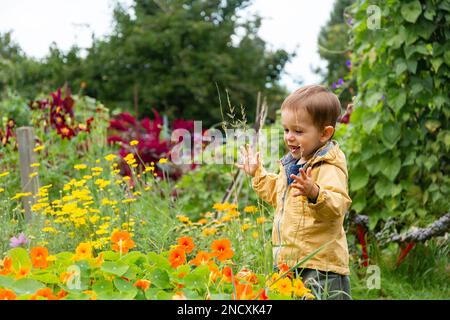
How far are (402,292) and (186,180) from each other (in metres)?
2.13

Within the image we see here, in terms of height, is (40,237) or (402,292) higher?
(40,237)

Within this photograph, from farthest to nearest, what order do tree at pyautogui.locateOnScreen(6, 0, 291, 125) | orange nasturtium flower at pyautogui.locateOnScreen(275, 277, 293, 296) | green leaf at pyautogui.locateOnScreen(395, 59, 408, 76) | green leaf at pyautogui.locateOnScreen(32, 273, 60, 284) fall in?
tree at pyautogui.locateOnScreen(6, 0, 291, 125)
green leaf at pyautogui.locateOnScreen(395, 59, 408, 76)
green leaf at pyautogui.locateOnScreen(32, 273, 60, 284)
orange nasturtium flower at pyautogui.locateOnScreen(275, 277, 293, 296)

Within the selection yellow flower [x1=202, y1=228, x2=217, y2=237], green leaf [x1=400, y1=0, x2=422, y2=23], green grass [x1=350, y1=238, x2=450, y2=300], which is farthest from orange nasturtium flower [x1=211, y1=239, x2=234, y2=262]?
green leaf [x1=400, y1=0, x2=422, y2=23]

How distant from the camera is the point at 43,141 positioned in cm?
548

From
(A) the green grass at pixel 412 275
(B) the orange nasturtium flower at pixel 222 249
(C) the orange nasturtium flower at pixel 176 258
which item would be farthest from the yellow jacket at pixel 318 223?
(A) the green grass at pixel 412 275

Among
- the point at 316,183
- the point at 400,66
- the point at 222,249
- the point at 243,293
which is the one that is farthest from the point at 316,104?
the point at 400,66

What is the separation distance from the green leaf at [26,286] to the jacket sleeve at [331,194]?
92 cm

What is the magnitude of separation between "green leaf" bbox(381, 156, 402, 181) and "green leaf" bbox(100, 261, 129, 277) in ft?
8.58

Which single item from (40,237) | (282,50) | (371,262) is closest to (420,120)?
(371,262)

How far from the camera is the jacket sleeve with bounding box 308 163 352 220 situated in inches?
80.7

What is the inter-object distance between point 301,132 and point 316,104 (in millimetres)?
119

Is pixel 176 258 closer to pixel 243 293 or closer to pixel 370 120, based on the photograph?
pixel 243 293

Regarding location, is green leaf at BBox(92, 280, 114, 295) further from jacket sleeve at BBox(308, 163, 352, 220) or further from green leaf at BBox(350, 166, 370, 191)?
green leaf at BBox(350, 166, 370, 191)

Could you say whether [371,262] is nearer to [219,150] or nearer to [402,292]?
[402,292]
